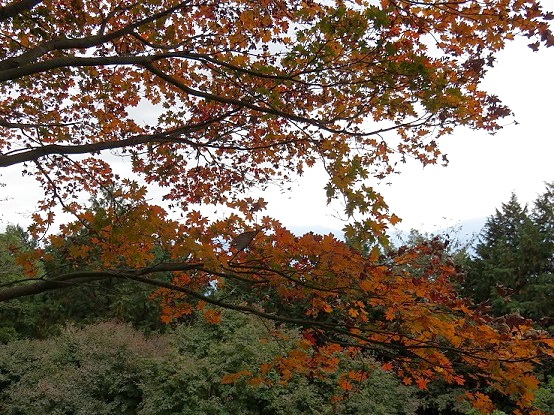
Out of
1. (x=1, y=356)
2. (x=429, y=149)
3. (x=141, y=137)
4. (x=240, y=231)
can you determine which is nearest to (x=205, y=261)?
(x=240, y=231)

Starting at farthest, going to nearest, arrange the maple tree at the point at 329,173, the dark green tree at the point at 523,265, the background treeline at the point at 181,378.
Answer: the dark green tree at the point at 523,265 < the background treeline at the point at 181,378 < the maple tree at the point at 329,173

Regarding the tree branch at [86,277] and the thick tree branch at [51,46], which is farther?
the thick tree branch at [51,46]

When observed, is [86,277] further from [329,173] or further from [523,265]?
[523,265]

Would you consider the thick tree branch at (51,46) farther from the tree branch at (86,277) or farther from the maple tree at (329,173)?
the tree branch at (86,277)

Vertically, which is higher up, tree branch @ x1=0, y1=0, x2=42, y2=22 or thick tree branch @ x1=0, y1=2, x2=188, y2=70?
tree branch @ x1=0, y1=0, x2=42, y2=22

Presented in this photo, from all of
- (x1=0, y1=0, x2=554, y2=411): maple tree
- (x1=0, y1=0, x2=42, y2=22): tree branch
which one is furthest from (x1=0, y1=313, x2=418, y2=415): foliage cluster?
(x1=0, y1=0, x2=42, y2=22): tree branch

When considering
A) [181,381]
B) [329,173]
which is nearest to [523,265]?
[181,381]

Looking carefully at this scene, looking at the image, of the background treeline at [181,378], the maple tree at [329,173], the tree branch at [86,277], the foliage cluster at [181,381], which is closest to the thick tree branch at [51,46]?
the maple tree at [329,173]

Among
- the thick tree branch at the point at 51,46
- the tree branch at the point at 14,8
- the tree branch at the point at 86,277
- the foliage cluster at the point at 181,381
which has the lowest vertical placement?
the foliage cluster at the point at 181,381

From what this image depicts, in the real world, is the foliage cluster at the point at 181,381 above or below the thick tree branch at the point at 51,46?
below

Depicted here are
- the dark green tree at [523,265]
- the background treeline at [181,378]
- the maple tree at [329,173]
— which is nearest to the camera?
the maple tree at [329,173]

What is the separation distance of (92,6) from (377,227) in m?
3.85

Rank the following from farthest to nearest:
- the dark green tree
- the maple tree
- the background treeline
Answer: the dark green tree, the background treeline, the maple tree

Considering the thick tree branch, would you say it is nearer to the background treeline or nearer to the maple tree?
the maple tree
